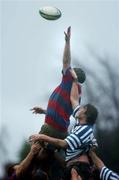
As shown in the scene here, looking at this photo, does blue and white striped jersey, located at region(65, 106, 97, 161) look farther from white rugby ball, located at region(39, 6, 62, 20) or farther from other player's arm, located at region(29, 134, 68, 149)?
white rugby ball, located at region(39, 6, 62, 20)

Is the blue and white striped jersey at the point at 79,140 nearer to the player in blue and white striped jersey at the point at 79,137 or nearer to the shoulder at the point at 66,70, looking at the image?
the player in blue and white striped jersey at the point at 79,137

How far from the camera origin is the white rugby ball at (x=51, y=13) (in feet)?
53.7

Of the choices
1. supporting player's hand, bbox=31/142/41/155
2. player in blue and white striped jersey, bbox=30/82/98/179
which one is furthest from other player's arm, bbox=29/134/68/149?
supporting player's hand, bbox=31/142/41/155

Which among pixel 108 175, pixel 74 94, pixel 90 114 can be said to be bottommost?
pixel 108 175

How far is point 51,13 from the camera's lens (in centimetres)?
1636

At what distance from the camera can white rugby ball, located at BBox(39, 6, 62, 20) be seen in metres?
16.4

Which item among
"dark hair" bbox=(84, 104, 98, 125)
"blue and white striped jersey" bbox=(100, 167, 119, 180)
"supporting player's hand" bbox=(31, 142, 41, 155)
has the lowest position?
"blue and white striped jersey" bbox=(100, 167, 119, 180)

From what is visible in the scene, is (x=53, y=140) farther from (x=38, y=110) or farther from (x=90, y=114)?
(x=38, y=110)

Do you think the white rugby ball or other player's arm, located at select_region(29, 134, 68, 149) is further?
the white rugby ball

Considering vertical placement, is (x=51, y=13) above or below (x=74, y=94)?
above

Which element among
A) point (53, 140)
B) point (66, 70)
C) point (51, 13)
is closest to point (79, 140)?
point (53, 140)

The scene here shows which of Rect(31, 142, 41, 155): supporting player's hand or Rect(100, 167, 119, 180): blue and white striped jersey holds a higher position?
Rect(31, 142, 41, 155): supporting player's hand

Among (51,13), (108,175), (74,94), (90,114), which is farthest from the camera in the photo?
(51,13)

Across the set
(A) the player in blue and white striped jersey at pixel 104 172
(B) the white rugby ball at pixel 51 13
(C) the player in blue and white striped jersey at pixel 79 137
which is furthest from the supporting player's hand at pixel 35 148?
(B) the white rugby ball at pixel 51 13
